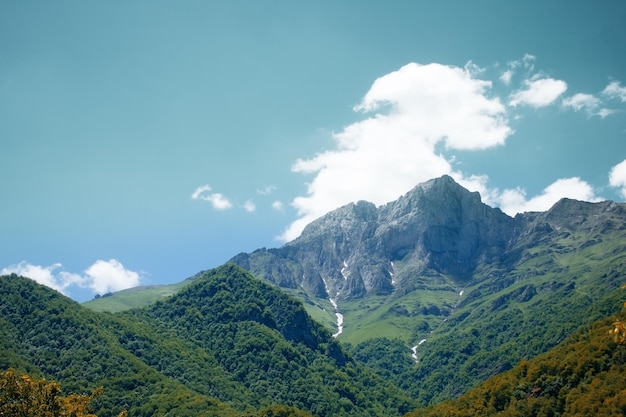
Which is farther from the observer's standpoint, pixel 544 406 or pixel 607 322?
pixel 607 322

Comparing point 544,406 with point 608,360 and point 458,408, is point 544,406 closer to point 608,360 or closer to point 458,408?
point 608,360

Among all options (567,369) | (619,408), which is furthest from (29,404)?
(567,369)

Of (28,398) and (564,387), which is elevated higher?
(28,398)

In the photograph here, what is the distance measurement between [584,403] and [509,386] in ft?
123

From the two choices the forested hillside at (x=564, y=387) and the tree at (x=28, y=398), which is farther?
the forested hillside at (x=564, y=387)

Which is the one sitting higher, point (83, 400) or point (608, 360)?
point (83, 400)

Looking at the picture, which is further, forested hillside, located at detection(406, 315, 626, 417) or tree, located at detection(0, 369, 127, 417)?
forested hillside, located at detection(406, 315, 626, 417)

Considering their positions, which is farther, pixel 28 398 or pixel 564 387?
pixel 564 387

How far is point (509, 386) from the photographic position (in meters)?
168

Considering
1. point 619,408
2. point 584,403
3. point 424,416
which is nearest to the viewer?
point 619,408

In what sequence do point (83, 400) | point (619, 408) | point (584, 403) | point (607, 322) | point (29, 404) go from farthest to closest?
point (607, 322), point (584, 403), point (619, 408), point (83, 400), point (29, 404)

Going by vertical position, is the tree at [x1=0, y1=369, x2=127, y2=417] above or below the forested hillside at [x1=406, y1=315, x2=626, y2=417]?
above

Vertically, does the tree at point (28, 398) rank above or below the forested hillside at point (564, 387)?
above

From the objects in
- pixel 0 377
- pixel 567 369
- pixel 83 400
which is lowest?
pixel 567 369
